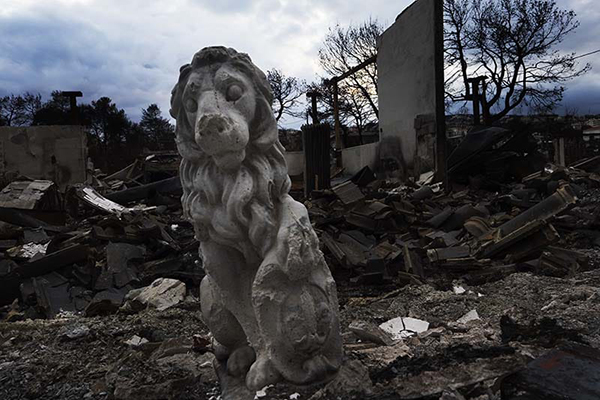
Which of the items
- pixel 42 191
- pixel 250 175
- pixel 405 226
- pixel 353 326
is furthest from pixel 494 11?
pixel 250 175

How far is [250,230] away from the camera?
2.29 m

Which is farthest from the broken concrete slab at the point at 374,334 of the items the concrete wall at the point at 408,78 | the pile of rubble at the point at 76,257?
the concrete wall at the point at 408,78

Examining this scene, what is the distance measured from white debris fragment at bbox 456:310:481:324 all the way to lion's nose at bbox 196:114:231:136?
112 inches

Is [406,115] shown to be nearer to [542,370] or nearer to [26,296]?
[26,296]

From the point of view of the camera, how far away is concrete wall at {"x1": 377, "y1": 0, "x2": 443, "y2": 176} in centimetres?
1024

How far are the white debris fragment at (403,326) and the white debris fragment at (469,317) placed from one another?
1.09 feet

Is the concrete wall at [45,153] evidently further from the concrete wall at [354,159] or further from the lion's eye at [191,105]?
the lion's eye at [191,105]

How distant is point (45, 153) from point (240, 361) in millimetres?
12325

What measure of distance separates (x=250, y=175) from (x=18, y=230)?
6.81 metres

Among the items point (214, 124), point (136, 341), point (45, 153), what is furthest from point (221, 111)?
point (45, 153)

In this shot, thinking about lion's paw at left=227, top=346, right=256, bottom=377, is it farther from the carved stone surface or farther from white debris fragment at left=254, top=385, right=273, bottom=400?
white debris fragment at left=254, top=385, right=273, bottom=400

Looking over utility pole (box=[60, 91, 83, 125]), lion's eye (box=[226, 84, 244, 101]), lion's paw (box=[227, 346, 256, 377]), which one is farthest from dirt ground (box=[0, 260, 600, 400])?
utility pole (box=[60, 91, 83, 125])

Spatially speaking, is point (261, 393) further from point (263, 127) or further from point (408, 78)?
point (408, 78)

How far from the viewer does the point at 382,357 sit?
309 cm
